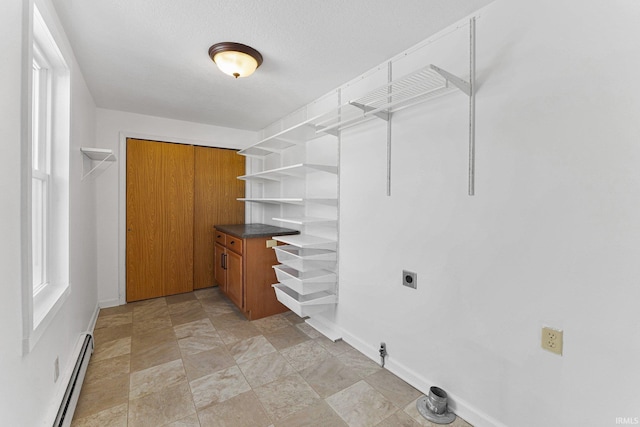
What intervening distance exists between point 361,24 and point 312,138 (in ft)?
4.23

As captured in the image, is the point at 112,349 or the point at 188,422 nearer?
the point at 188,422

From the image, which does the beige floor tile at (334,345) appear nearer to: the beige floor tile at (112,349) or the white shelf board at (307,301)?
the white shelf board at (307,301)

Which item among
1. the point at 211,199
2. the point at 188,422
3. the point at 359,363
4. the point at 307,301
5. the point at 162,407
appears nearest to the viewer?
the point at 188,422

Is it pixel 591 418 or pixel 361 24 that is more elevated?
pixel 361 24

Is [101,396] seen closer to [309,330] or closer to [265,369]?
[265,369]

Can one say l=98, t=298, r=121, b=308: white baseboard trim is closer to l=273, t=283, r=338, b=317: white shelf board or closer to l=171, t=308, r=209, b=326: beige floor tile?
l=171, t=308, r=209, b=326: beige floor tile

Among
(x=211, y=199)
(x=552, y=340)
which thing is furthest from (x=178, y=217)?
(x=552, y=340)

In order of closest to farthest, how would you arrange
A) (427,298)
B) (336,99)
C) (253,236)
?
(427,298)
(336,99)
(253,236)

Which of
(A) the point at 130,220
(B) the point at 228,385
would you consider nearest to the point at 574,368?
(B) the point at 228,385

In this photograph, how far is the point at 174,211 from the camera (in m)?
3.45

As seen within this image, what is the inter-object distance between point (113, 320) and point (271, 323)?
5.27 feet

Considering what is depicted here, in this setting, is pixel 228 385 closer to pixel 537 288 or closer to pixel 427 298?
pixel 427 298

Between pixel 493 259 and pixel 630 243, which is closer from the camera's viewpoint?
pixel 630 243

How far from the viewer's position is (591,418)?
1.11m
